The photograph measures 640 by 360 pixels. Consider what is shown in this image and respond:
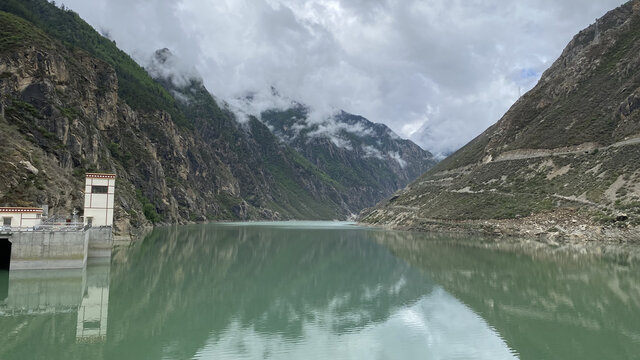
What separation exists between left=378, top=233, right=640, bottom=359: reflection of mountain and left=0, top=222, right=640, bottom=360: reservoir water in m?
0.08

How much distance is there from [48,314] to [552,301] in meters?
28.5

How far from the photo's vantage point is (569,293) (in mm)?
28594

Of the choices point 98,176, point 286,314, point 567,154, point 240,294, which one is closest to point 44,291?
point 240,294

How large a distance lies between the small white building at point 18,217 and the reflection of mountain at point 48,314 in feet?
23.4

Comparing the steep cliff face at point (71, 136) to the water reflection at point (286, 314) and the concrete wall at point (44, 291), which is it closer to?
the concrete wall at point (44, 291)

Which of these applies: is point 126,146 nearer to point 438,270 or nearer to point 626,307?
point 438,270

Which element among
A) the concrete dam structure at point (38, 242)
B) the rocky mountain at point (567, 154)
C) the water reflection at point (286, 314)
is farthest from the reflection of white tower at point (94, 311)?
the rocky mountain at point (567, 154)

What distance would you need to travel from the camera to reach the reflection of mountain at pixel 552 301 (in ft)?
59.2

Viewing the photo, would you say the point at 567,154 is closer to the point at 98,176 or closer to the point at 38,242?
the point at 98,176

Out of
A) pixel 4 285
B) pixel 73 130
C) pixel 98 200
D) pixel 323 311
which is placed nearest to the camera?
pixel 323 311

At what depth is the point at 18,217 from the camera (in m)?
37.9

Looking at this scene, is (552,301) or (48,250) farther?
(48,250)

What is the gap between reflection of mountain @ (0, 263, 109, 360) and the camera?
16.5 metres

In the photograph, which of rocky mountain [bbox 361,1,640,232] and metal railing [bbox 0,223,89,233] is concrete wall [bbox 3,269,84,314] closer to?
metal railing [bbox 0,223,89,233]
